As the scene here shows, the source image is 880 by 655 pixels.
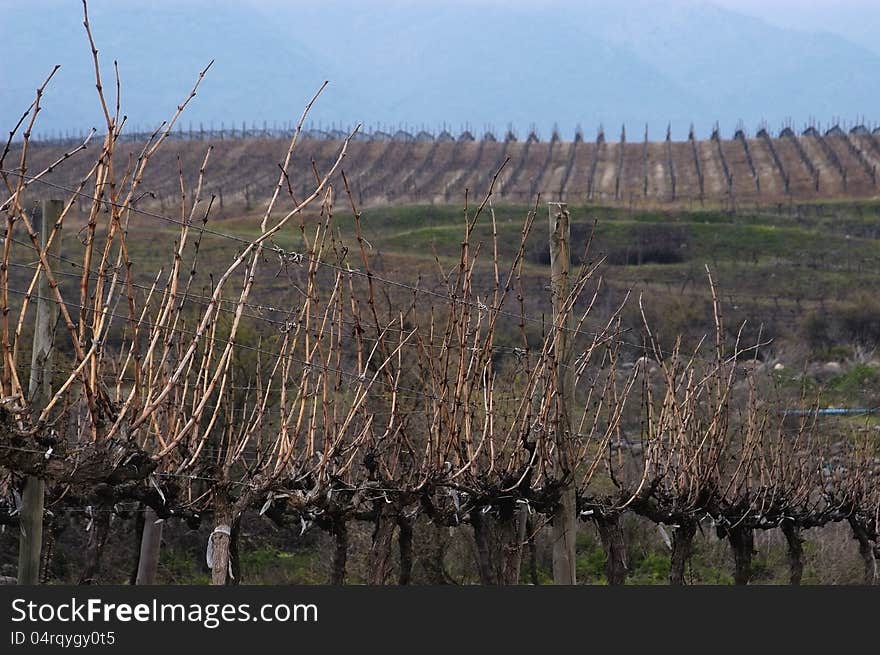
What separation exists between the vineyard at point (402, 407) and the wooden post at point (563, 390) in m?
0.02

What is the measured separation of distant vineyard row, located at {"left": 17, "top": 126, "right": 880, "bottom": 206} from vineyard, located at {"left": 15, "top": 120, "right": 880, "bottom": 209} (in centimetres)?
7

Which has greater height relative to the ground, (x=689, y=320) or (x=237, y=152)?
(x=237, y=152)

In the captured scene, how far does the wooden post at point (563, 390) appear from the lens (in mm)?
7180

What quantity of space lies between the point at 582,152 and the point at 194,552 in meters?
48.7

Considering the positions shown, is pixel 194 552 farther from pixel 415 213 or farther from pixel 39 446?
pixel 415 213

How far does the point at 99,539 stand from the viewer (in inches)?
275

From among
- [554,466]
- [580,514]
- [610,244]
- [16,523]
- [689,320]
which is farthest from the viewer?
[610,244]

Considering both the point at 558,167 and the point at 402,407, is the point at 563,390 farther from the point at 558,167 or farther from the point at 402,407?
the point at 558,167

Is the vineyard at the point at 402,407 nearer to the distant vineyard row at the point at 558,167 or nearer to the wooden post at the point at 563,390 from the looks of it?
the wooden post at the point at 563,390

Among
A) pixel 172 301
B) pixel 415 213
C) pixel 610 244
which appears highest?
pixel 415 213

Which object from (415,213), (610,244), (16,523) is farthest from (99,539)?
(415,213)

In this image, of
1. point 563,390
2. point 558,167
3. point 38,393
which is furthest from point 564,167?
point 38,393

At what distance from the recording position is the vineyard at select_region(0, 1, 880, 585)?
5012 millimetres

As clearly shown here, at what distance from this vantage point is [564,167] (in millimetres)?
56500
